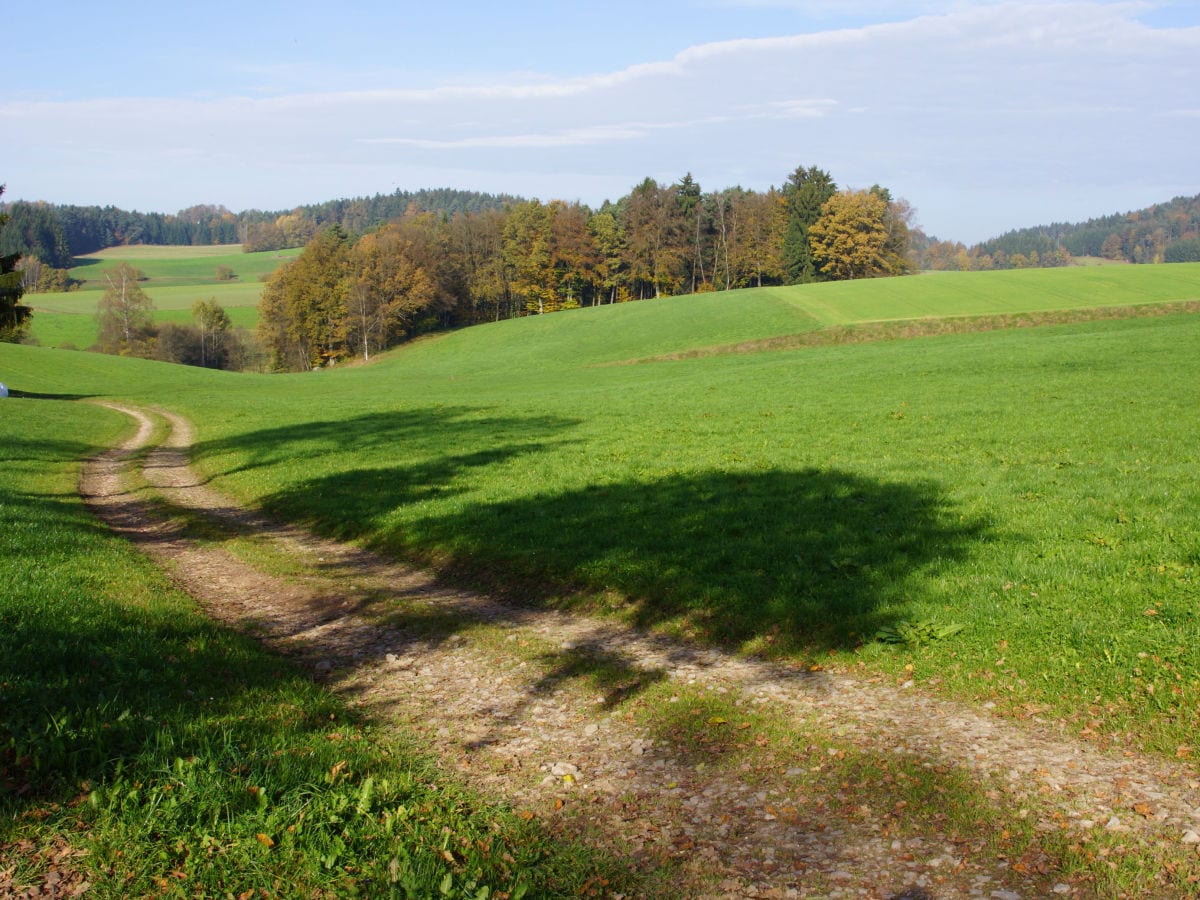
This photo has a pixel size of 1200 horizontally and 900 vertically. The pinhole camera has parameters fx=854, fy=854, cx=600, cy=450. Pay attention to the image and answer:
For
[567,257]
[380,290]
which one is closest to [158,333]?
[380,290]

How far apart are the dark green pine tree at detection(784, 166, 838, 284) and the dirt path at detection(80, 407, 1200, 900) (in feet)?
329

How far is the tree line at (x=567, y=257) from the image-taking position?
91000 millimetres

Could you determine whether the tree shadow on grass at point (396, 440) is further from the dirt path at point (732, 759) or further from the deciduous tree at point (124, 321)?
the deciduous tree at point (124, 321)

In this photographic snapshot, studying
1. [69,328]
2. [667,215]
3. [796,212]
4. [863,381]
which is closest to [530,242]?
[667,215]

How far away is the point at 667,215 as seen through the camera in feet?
344

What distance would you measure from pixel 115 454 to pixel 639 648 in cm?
2454

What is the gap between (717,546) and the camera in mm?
11438

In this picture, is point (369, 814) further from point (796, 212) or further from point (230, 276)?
point (230, 276)

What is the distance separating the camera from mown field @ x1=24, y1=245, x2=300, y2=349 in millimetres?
109812

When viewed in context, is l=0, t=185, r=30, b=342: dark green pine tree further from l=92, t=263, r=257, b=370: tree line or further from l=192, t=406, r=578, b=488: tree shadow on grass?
l=92, t=263, r=257, b=370: tree line

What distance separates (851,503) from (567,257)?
3703 inches

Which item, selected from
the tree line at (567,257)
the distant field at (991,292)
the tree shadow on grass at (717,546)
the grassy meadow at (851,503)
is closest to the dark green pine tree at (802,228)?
the tree line at (567,257)

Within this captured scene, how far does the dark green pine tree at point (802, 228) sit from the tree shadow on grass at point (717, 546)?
3686 inches

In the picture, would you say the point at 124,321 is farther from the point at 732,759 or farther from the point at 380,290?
the point at 732,759
